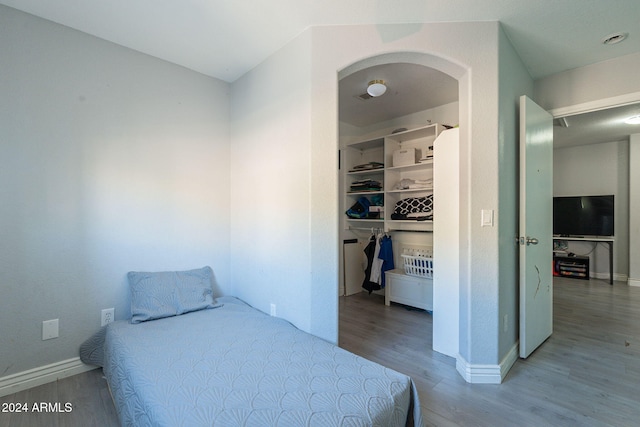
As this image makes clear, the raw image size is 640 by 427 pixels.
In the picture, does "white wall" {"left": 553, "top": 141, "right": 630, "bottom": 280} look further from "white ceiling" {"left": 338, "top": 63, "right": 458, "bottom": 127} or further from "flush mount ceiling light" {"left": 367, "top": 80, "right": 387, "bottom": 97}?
"flush mount ceiling light" {"left": 367, "top": 80, "right": 387, "bottom": 97}

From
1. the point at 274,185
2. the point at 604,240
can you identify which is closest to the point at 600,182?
the point at 604,240

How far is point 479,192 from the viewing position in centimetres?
196

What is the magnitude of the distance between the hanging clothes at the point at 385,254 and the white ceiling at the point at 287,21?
7.52 feet

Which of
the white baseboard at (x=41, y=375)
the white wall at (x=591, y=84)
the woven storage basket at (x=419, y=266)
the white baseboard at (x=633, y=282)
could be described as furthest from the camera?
the white baseboard at (x=633, y=282)

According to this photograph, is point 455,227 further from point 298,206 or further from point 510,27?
point 510,27

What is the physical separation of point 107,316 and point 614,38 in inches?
171

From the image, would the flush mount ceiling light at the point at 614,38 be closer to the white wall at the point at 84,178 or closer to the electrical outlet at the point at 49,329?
the white wall at the point at 84,178

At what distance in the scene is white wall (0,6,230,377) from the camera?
1789 millimetres

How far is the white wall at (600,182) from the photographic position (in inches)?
191

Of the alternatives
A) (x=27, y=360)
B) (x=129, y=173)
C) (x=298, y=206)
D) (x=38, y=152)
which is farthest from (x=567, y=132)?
(x=27, y=360)

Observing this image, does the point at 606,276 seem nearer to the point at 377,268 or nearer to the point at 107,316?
the point at 377,268

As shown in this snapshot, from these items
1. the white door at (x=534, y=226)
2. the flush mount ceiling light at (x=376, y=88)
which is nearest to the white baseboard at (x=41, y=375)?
the flush mount ceiling light at (x=376, y=88)

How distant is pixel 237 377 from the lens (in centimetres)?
133

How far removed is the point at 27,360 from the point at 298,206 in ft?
6.66
